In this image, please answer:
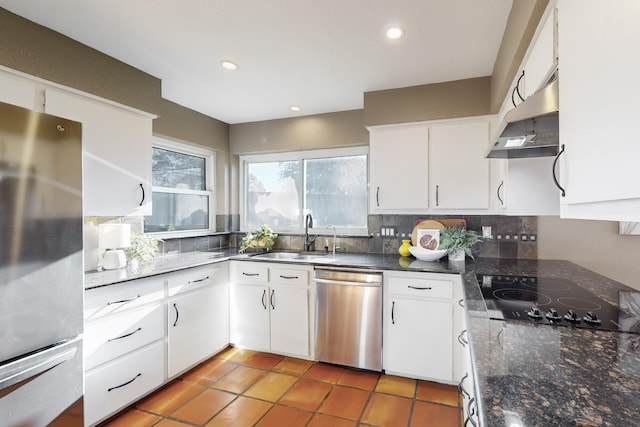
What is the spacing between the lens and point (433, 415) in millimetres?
2064

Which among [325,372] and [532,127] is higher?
[532,127]

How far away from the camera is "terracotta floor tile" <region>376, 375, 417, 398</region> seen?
2.34 m

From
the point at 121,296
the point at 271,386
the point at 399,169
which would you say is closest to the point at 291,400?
the point at 271,386

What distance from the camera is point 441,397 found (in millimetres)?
2262

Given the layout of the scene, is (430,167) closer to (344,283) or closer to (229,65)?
(344,283)

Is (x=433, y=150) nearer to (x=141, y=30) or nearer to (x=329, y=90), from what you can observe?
(x=329, y=90)

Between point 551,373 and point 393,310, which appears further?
point 393,310

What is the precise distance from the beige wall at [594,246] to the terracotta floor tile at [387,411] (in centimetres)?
169

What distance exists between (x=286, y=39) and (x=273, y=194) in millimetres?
2128

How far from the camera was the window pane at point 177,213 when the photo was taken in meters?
3.17

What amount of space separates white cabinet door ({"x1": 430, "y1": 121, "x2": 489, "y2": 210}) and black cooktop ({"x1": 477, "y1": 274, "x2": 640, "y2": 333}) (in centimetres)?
92

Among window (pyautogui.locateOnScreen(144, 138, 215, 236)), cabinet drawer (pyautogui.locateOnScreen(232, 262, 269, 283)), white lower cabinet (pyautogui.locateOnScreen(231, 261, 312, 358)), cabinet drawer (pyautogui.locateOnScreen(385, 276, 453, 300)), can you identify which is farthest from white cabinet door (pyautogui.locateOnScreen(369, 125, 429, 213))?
window (pyautogui.locateOnScreen(144, 138, 215, 236))

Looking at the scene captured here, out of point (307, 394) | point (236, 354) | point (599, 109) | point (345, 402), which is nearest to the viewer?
point (599, 109)

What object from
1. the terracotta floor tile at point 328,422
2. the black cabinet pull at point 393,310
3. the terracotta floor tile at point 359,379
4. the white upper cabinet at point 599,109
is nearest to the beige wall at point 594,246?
the black cabinet pull at point 393,310
